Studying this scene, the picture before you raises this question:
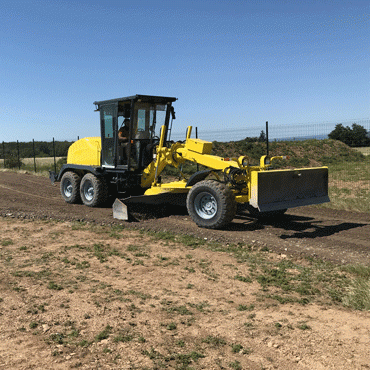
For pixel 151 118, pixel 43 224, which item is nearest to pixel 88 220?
pixel 43 224

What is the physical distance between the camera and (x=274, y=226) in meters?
9.01

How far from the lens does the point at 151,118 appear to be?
11.0 meters

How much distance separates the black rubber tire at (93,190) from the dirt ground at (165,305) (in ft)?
→ 8.68

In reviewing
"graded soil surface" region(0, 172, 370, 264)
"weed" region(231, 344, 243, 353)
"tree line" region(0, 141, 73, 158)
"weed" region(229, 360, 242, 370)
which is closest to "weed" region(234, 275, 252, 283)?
"graded soil surface" region(0, 172, 370, 264)

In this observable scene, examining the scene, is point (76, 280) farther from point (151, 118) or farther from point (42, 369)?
point (151, 118)

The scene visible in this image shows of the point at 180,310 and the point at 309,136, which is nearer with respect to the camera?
the point at 180,310

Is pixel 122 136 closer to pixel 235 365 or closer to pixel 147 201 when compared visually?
pixel 147 201

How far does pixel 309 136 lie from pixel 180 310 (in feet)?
54.9

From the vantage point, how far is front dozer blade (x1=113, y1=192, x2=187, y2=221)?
9.81 m

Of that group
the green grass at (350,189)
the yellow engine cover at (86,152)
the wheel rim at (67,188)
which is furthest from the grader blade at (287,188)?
the wheel rim at (67,188)

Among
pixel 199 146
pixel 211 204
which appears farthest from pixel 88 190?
pixel 211 204

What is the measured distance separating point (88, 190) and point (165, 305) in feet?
25.7

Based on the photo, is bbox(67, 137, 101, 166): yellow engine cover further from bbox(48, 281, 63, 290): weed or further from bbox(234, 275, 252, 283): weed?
bbox(234, 275, 252, 283): weed

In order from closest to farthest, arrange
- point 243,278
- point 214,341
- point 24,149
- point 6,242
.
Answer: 1. point 214,341
2. point 243,278
3. point 6,242
4. point 24,149
